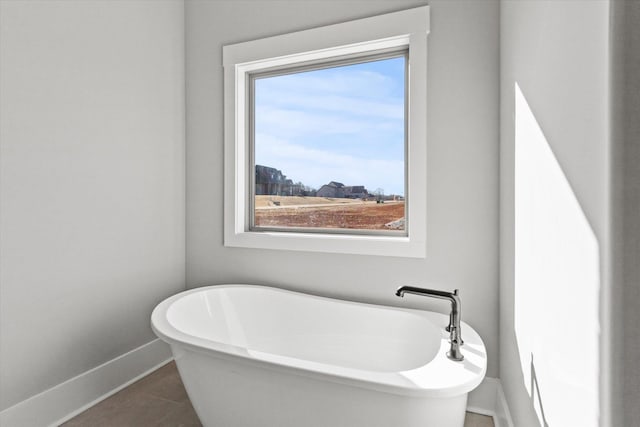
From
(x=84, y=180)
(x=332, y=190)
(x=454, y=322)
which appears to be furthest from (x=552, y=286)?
(x=84, y=180)

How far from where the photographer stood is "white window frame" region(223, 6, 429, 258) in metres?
1.90

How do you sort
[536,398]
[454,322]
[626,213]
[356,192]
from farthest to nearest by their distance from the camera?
[356,192], [454,322], [536,398], [626,213]

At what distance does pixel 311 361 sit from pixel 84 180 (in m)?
1.53

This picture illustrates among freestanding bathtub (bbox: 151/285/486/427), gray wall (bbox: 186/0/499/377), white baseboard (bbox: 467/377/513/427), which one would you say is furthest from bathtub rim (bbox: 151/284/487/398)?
white baseboard (bbox: 467/377/513/427)

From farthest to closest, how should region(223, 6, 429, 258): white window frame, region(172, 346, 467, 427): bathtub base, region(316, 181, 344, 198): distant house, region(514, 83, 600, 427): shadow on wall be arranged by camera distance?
region(316, 181, 344, 198): distant house
region(223, 6, 429, 258): white window frame
region(172, 346, 467, 427): bathtub base
region(514, 83, 600, 427): shadow on wall

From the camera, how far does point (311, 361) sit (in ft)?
5.33

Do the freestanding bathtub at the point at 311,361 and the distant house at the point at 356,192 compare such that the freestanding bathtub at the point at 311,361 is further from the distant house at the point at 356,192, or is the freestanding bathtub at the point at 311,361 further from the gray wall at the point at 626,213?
the distant house at the point at 356,192

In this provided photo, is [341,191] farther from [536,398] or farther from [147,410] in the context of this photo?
[147,410]

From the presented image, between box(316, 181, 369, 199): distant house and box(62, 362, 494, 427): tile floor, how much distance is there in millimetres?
1372

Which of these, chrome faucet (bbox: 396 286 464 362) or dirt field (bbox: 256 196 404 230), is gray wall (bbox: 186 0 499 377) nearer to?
dirt field (bbox: 256 196 404 230)

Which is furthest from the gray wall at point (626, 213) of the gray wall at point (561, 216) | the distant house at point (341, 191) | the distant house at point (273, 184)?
the distant house at point (273, 184)

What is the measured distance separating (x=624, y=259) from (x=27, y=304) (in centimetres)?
219

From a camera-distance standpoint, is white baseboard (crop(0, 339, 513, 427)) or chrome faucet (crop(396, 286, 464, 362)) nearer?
chrome faucet (crop(396, 286, 464, 362))

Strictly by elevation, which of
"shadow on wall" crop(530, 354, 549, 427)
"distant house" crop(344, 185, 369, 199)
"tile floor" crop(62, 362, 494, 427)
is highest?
"distant house" crop(344, 185, 369, 199)
